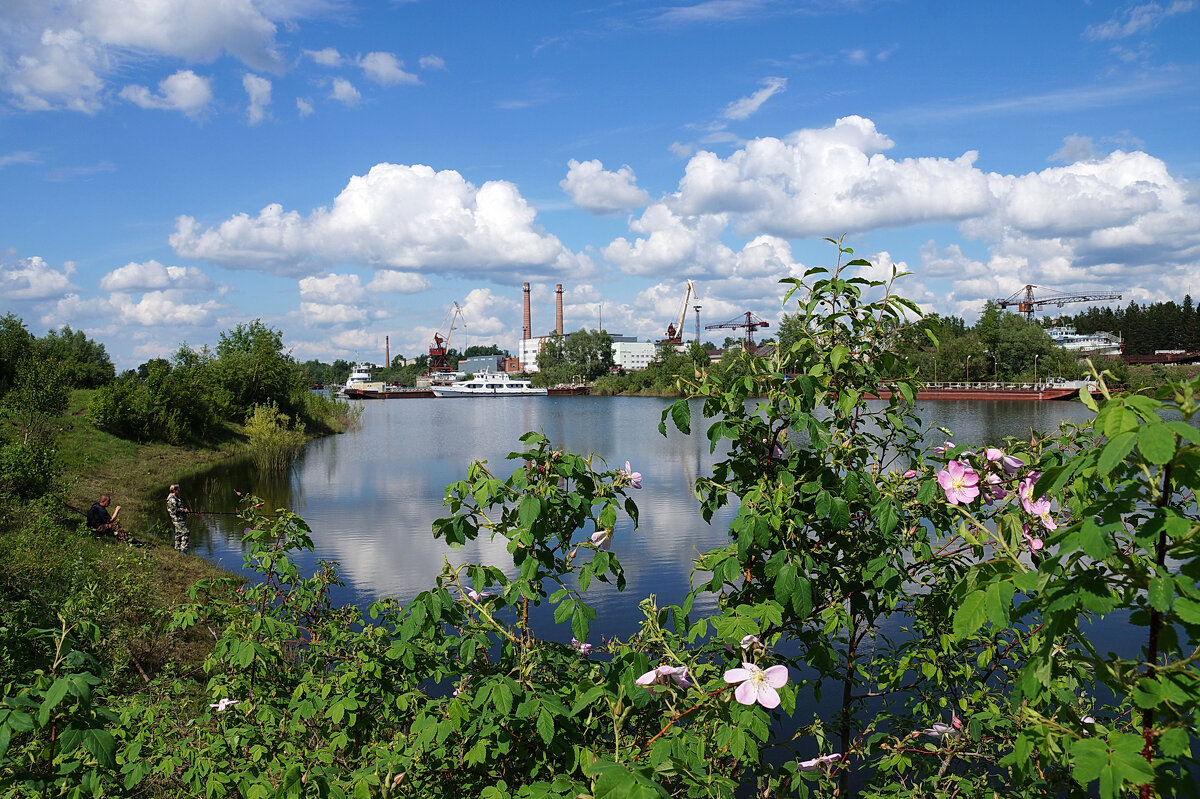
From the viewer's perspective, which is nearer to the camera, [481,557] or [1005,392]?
[481,557]

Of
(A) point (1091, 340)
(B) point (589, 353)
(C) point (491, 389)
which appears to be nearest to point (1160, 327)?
(A) point (1091, 340)

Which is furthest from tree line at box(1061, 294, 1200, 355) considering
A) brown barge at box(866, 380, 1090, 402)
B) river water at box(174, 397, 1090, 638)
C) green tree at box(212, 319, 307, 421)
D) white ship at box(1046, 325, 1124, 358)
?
green tree at box(212, 319, 307, 421)

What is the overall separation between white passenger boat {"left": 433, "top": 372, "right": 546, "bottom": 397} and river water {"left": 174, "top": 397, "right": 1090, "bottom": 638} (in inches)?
2471

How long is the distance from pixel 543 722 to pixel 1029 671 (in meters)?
1.48

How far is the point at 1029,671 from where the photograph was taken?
1.62 meters

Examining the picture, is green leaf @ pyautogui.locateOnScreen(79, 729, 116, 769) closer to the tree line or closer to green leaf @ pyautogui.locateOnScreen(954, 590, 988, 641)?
green leaf @ pyautogui.locateOnScreen(954, 590, 988, 641)

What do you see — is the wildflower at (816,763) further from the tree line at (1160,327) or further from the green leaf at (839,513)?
the tree line at (1160,327)

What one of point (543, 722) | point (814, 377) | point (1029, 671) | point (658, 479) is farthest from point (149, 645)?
point (658, 479)

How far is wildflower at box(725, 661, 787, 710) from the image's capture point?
6.65ft

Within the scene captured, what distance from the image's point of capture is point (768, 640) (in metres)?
2.71

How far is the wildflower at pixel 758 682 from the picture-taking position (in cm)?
203

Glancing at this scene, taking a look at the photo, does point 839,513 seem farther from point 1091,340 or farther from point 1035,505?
point 1091,340

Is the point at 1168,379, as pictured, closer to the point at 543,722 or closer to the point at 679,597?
the point at 543,722

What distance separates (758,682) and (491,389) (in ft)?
353
